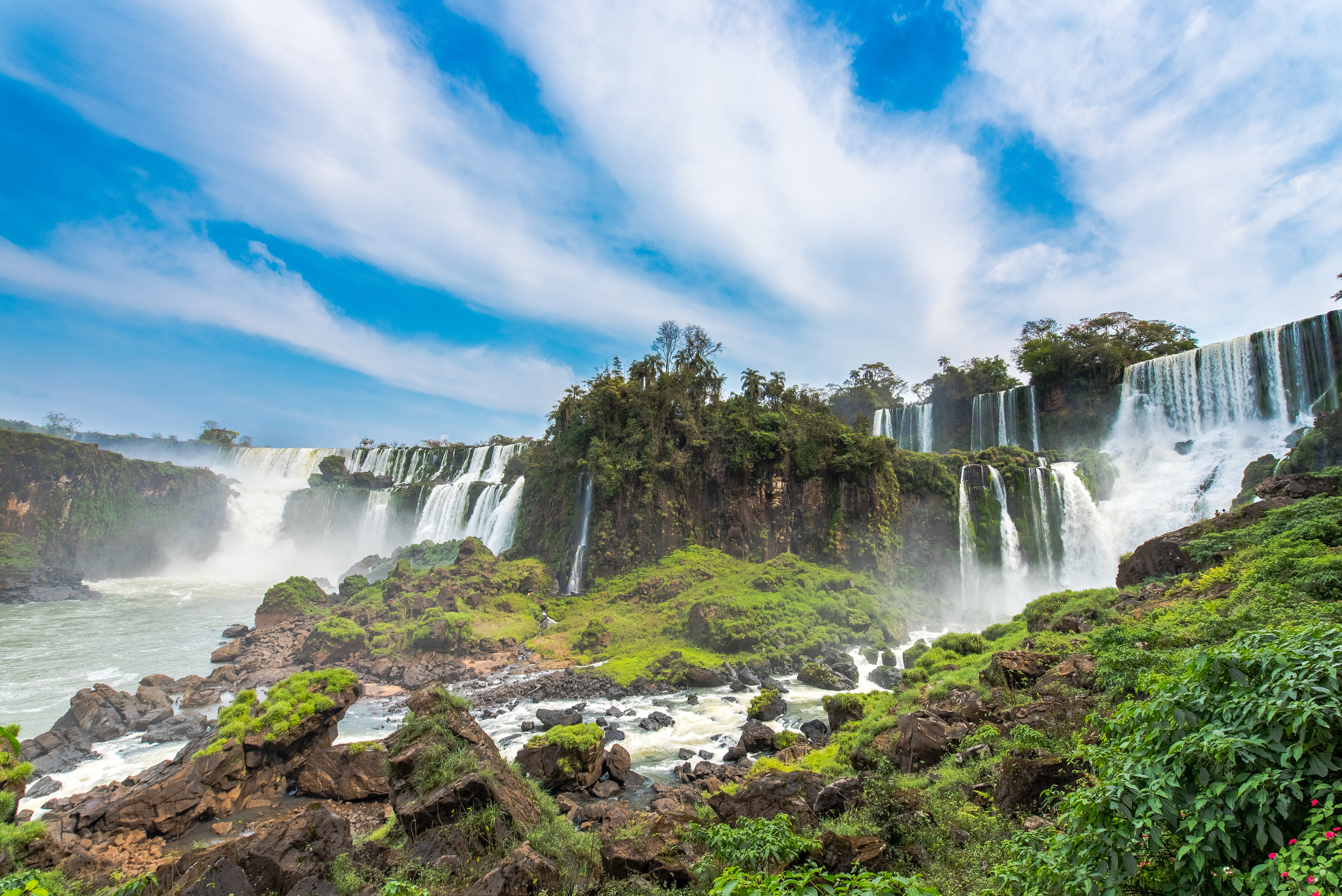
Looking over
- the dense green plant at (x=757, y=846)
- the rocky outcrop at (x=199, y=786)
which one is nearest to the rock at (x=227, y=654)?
the rocky outcrop at (x=199, y=786)

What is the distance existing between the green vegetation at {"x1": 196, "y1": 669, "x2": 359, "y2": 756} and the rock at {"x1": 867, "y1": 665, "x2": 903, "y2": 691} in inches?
717

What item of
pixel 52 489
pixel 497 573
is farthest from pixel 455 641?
pixel 52 489

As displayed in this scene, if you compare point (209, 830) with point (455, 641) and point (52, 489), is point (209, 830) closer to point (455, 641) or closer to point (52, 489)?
point (455, 641)

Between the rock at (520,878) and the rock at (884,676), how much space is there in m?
17.3

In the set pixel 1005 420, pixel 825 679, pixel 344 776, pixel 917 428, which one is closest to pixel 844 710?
pixel 825 679

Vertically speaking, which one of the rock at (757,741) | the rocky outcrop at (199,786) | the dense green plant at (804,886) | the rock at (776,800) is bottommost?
the rocky outcrop at (199,786)

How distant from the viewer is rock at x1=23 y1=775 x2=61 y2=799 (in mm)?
13656

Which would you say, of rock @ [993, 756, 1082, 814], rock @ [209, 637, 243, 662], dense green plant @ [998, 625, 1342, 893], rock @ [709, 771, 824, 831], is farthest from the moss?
rock @ [209, 637, 243, 662]

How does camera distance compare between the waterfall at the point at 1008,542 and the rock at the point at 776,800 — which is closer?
the rock at the point at 776,800

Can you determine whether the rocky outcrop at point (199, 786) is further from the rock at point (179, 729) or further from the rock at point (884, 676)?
the rock at point (884, 676)

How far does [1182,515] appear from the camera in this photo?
30.3 metres

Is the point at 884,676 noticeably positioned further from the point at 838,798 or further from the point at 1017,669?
the point at 838,798

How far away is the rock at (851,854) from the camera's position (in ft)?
21.4

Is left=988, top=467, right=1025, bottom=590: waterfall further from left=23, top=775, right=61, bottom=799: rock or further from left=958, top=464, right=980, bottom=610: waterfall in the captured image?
left=23, top=775, right=61, bottom=799: rock
